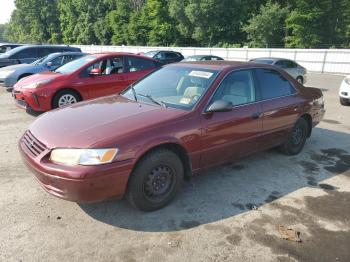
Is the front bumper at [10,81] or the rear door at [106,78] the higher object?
the rear door at [106,78]

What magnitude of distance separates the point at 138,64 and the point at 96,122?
558cm

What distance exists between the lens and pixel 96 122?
3.66m

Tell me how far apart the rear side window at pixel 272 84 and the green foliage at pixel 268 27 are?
33.6 m

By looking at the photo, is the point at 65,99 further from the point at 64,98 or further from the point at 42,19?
the point at 42,19

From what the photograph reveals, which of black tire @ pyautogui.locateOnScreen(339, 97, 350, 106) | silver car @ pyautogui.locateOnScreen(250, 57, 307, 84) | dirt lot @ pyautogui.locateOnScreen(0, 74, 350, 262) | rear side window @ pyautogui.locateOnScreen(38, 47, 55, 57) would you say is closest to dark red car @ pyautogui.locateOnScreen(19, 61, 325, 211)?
dirt lot @ pyautogui.locateOnScreen(0, 74, 350, 262)

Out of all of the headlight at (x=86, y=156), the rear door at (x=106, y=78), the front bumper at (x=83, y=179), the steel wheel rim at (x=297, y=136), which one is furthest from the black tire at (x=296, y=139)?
the rear door at (x=106, y=78)

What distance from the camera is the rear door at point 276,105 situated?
4867 millimetres

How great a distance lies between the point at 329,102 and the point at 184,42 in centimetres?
3916

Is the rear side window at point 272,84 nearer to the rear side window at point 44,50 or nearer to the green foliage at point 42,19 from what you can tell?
the rear side window at point 44,50

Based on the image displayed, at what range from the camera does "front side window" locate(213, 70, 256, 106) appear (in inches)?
169

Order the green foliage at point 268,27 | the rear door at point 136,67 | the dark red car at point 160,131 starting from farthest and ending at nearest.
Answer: the green foliage at point 268,27, the rear door at point 136,67, the dark red car at point 160,131

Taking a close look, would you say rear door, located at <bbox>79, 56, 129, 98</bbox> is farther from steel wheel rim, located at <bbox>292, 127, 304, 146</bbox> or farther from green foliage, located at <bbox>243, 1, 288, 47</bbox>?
green foliage, located at <bbox>243, 1, 288, 47</bbox>

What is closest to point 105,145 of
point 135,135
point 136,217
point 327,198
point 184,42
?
point 135,135

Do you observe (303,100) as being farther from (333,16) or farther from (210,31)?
(210,31)
